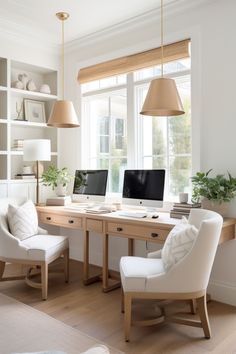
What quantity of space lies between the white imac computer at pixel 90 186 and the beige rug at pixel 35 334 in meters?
1.36

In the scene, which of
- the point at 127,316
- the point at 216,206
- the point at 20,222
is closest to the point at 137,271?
the point at 127,316

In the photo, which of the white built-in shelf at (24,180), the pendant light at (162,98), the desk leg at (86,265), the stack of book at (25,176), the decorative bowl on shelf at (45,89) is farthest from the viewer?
the decorative bowl on shelf at (45,89)

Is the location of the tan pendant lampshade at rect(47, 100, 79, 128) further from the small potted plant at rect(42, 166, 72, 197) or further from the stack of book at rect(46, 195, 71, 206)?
the stack of book at rect(46, 195, 71, 206)

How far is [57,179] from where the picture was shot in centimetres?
405

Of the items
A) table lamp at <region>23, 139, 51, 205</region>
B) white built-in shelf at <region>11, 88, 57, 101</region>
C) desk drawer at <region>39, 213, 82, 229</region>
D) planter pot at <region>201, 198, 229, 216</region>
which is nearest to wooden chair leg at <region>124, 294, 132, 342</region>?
planter pot at <region>201, 198, 229, 216</region>

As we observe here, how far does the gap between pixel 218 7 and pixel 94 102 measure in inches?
72.9

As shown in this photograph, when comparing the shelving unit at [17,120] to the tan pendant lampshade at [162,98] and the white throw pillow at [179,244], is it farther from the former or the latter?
the white throw pillow at [179,244]

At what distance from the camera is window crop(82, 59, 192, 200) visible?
11.5 ft

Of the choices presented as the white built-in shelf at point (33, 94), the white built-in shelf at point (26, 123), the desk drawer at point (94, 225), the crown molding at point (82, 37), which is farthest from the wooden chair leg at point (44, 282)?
the crown molding at point (82, 37)

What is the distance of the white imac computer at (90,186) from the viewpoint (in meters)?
3.71

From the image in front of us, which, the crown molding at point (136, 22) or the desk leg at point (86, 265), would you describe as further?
the desk leg at point (86, 265)

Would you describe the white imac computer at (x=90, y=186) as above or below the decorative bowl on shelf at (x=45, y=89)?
below

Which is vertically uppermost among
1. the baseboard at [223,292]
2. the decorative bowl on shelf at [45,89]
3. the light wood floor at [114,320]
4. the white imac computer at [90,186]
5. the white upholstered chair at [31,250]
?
the decorative bowl on shelf at [45,89]

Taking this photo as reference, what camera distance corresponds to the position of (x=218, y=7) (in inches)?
121
